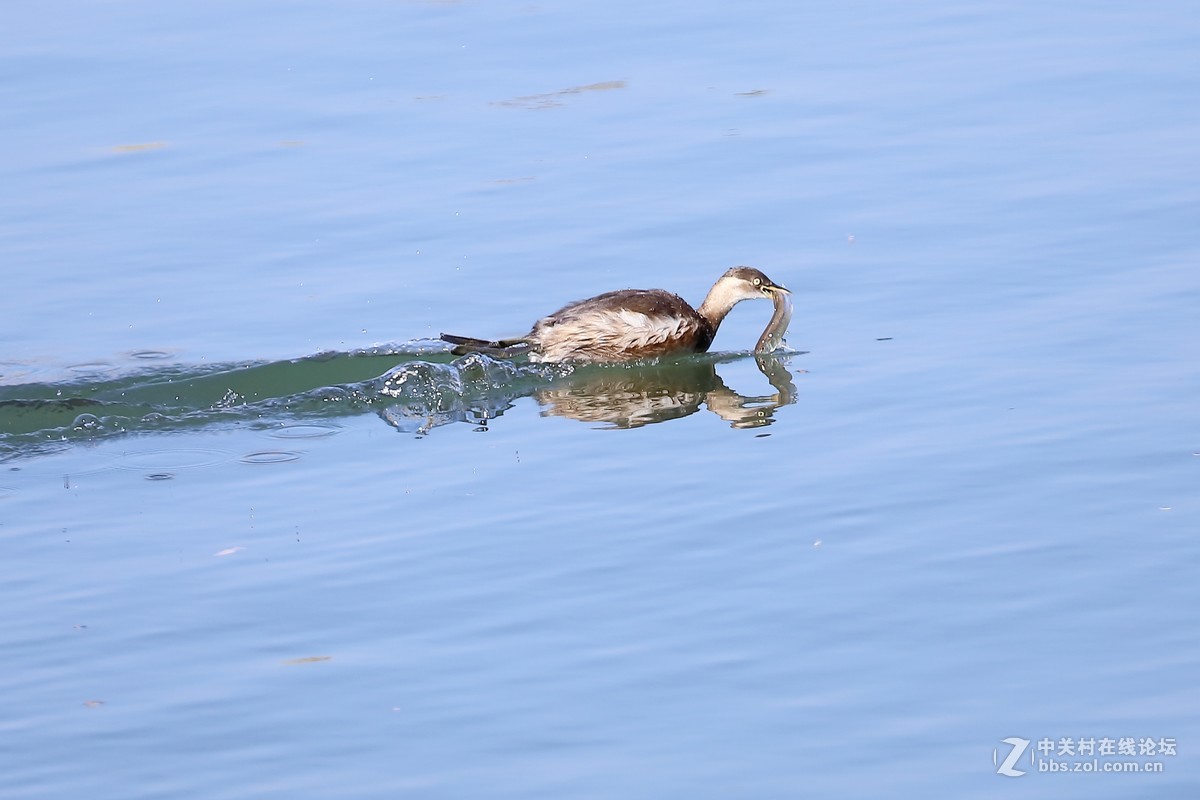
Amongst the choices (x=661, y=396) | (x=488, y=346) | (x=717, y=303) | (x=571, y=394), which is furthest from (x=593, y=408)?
(x=717, y=303)

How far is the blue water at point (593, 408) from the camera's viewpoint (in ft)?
22.9

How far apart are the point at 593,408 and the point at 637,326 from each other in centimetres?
100

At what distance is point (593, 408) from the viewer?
448 inches

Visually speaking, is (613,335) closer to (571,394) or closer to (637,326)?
(637,326)

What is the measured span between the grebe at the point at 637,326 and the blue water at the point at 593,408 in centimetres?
16

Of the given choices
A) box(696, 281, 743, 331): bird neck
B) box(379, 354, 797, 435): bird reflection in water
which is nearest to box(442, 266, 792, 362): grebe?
box(696, 281, 743, 331): bird neck

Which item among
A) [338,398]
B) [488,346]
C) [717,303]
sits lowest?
[338,398]

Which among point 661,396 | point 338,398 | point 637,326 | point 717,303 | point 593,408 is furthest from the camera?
point 717,303

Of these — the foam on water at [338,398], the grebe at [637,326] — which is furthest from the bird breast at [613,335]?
the foam on water at [338,398]

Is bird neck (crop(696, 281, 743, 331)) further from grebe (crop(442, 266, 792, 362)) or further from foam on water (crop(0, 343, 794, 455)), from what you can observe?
foam on water (crop(0, 343, 794, 455))

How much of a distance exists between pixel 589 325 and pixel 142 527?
142 inches

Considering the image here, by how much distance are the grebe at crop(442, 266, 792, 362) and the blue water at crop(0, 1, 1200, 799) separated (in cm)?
16

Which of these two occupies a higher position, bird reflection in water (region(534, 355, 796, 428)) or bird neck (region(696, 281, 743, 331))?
bird neck (region(696, 281, 743, 331))

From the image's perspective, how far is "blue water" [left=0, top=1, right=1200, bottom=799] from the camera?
6980 mm
